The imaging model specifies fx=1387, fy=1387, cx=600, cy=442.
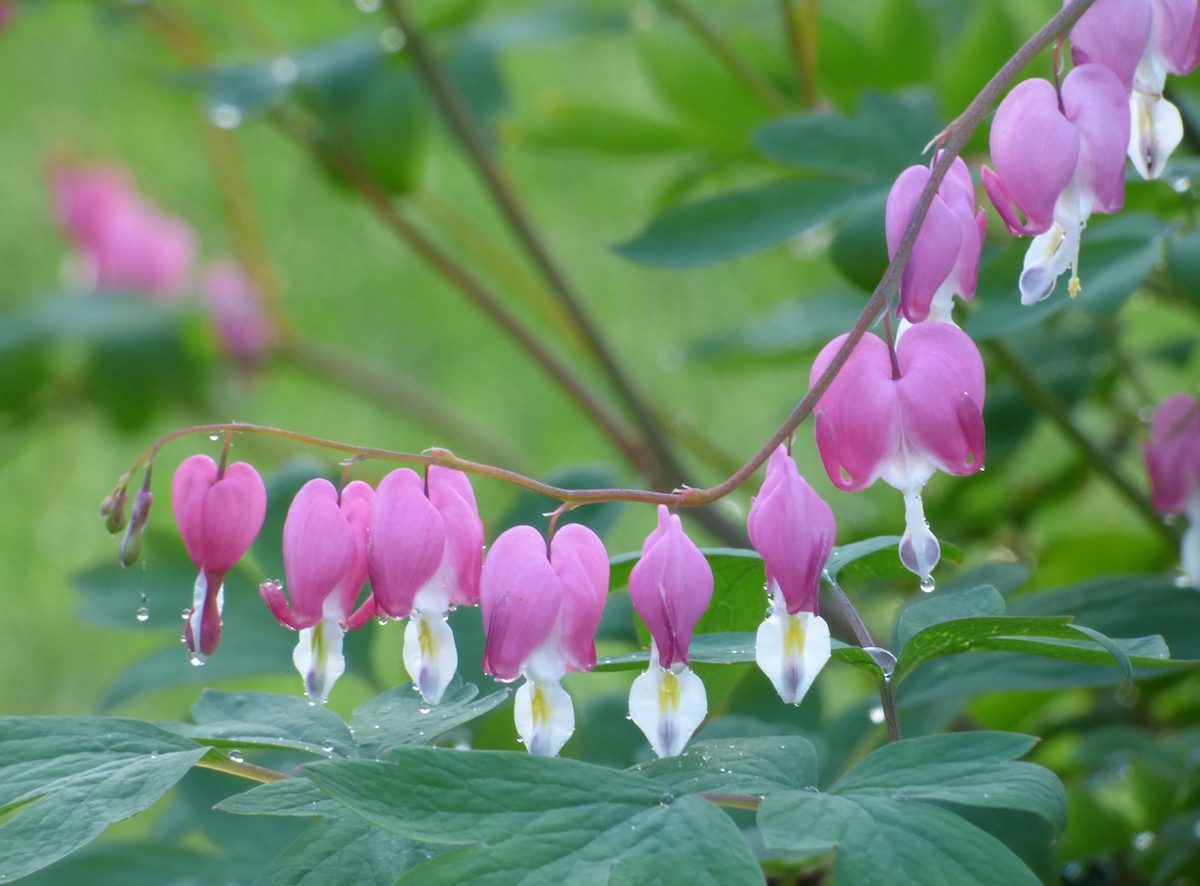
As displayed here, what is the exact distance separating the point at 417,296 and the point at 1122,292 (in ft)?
9.63

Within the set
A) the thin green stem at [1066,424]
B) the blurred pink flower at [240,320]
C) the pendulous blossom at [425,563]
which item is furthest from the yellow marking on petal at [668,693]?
the blurred pink flower at [240,320]

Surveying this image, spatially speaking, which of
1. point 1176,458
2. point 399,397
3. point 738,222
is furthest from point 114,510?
point 399,397

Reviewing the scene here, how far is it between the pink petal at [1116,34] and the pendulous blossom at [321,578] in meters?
0.44

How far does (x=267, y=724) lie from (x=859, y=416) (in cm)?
34

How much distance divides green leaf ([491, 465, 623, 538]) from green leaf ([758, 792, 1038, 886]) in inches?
16.6

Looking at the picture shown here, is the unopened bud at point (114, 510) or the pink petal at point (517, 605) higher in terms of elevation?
the unopened bud at point (114, 510)

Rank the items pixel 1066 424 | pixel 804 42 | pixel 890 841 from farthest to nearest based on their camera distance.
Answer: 1. pixel 804 42
2. pixel 1066 424
3. pixel 890 841

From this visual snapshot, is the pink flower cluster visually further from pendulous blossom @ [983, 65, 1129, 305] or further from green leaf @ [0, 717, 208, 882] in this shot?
pendulous blossom @ [983, 65, 1129, 305]

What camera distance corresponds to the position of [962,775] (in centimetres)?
60

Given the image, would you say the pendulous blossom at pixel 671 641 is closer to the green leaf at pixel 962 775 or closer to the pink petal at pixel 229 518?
the green leaf at pixel 962 775

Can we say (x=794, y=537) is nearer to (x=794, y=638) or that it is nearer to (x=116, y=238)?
(x=794, y=638)

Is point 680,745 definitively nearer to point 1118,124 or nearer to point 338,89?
point 1118,124

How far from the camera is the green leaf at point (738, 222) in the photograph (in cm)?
96

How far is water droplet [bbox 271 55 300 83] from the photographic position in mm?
1494
